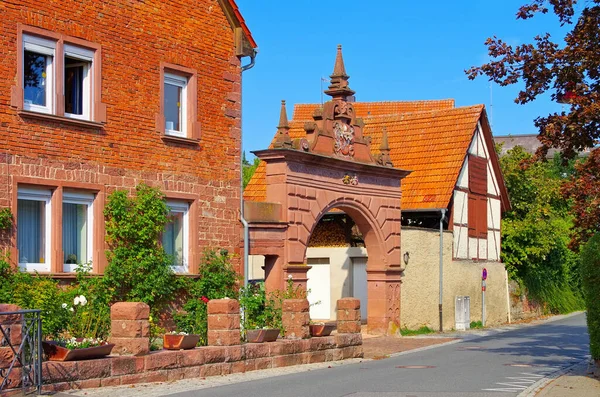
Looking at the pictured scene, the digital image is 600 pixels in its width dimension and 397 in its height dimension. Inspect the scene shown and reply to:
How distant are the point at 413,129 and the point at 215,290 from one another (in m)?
16.5

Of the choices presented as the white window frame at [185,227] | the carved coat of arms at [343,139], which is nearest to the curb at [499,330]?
the carved coat of arms at [343,139]

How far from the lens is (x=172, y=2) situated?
65.5 feet

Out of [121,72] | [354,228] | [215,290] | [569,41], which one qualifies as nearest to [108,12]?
[121,72]

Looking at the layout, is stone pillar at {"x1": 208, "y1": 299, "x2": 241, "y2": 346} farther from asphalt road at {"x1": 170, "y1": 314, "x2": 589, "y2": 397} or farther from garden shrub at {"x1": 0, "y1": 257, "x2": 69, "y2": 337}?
garden shrub at {"x1": 0, "y1": 257, "x2": 69, "y2": 337}

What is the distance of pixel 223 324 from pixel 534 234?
75.2 ft

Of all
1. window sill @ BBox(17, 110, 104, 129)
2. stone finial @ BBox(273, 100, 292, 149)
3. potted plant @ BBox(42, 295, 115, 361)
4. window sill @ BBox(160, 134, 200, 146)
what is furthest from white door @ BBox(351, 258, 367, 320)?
potted plant @ BBox(42, 295, 115, 361)

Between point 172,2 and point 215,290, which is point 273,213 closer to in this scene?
point 215,290

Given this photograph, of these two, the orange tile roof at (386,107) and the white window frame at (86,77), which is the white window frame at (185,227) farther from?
the orange tile roof at (386,107)

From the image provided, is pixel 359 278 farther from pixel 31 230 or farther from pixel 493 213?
pixel 31 230

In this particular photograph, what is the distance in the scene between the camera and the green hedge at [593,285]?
15.1 m

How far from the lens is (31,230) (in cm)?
1725

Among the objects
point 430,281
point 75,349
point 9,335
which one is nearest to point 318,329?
point 75,349

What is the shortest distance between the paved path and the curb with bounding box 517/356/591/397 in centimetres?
12

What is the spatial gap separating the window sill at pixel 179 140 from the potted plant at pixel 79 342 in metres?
4.75
